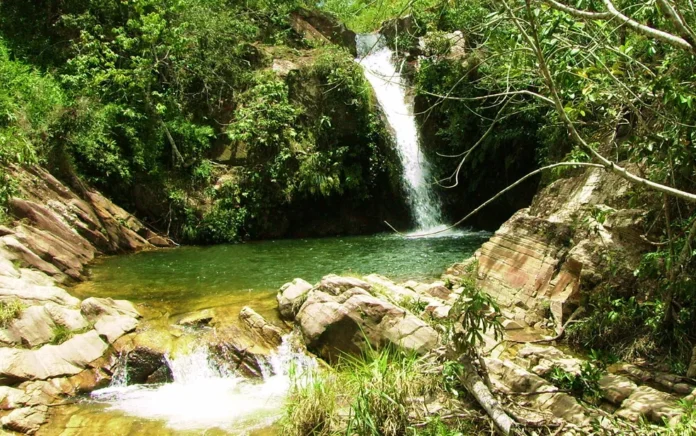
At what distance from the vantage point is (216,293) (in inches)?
351

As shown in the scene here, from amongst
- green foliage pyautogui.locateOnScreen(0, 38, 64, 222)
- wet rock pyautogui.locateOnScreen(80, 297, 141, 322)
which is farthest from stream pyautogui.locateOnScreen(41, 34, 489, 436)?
green foliage pyautogui.locateOnScreen(0, 38, 64, 222)

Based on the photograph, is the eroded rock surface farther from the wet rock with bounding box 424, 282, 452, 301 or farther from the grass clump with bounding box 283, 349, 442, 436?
the wet rock with bounding box 424, 282, 452, 301

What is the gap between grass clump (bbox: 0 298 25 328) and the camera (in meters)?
6.27

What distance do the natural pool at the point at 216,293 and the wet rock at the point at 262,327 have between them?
0.26 m

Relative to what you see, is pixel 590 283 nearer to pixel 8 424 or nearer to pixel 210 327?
pixel 210 327

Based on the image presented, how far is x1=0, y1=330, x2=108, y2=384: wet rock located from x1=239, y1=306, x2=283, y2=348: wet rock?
1790mm

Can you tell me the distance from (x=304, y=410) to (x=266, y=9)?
1698 cm

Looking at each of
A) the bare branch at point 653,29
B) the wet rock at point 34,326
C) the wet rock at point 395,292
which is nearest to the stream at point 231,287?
the wet rock at point 34,326

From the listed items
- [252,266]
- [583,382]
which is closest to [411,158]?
[252,266]

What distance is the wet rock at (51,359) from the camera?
575 centimetres

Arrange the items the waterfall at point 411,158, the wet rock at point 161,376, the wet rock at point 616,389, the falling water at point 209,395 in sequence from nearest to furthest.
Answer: the wet rock at point 616,389
the falling water at point 209,395
the wet rock at point 161,376
the waterfall at point 411,158

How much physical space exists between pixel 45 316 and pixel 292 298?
313 centimetres

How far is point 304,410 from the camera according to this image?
430cm

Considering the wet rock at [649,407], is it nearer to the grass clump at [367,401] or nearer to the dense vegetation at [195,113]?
the grass clump at [367,401]
